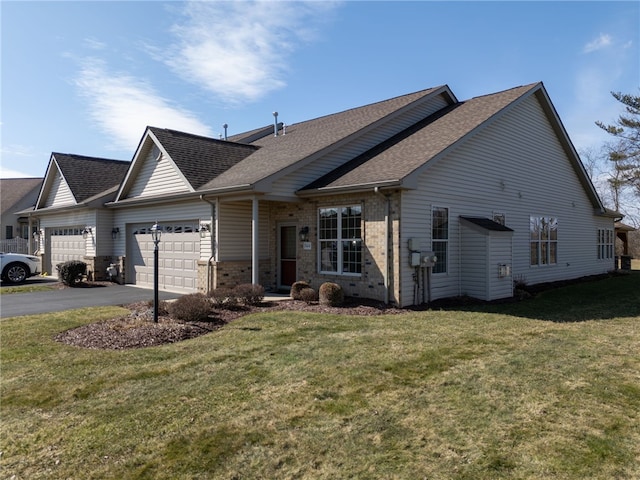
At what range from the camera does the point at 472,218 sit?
12719 mm

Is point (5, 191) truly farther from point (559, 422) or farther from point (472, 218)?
point (559, 422)

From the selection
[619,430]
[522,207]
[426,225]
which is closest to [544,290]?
[522,207]

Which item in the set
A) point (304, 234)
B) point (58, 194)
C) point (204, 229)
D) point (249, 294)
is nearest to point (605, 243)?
point (304, 234)

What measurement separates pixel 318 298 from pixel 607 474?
840 cm

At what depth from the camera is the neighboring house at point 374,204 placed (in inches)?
446

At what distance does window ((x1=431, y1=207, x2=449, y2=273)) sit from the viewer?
38.5 feet

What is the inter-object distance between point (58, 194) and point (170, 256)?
995 centimetres

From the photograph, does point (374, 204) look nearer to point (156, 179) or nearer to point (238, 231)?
point (238, 231)

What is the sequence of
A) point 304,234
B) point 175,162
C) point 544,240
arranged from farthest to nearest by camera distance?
point 544,240 < point 175,162 < point 304,234

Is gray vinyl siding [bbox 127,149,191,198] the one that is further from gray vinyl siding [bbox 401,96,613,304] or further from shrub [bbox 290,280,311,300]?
gray vinyl siding [bbox 401,96,613,304]

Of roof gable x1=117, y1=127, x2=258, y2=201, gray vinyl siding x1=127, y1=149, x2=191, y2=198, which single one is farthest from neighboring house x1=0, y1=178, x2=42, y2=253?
roof gable x1=117, y1=127, x2=258, y2=201

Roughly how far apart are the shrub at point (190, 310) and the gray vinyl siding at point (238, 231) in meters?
3.71

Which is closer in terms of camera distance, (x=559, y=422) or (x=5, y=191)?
(x=559, y=422)

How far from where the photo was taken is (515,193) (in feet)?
48.4
